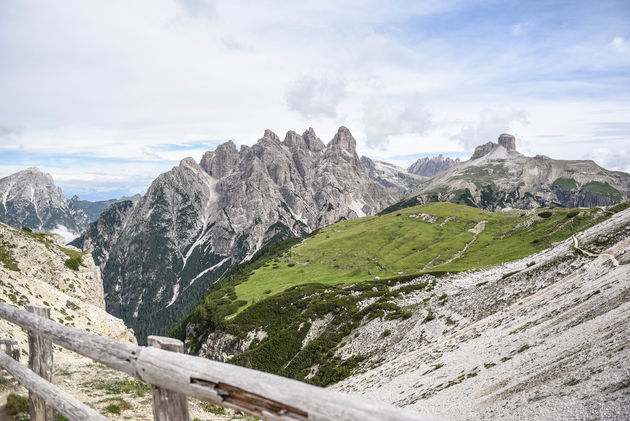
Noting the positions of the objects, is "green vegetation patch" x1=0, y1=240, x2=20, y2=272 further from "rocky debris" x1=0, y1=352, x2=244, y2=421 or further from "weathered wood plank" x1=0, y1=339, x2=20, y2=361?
"weathered wood plank" x1=0, y1=339, x2=20, y2=361

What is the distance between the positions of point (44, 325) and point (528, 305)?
4158 cm

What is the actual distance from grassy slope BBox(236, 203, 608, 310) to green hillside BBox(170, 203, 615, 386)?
428 mm

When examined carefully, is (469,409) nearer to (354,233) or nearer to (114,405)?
(114,405)

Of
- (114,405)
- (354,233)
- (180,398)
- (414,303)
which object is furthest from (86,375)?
(354,233)

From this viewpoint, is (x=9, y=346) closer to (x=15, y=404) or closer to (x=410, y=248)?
(x=15, y=404)

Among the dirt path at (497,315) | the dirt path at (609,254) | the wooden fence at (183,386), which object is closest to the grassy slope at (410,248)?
the dirt path at (609,254)

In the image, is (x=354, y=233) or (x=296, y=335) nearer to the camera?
(x=296, y=335)

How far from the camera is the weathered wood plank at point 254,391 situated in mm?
3797

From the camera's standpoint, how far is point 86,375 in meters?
19.0

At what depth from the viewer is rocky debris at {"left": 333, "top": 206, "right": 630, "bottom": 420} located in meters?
15.4

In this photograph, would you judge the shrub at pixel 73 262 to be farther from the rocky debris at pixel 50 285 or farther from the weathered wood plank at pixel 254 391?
the weathered wood plank at pixel 254 391

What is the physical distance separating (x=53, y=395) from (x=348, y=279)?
108 meters

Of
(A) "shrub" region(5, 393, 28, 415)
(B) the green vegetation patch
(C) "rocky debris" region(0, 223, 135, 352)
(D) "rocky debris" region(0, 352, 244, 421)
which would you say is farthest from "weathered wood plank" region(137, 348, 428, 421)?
(B) the green vegetation patch

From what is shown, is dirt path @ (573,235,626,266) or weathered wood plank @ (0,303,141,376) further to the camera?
dirt path @ (573,235,626,266)
